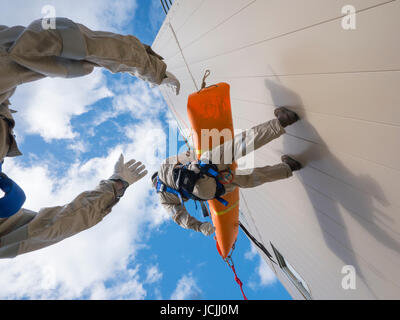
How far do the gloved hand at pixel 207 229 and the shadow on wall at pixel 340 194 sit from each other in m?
1.62

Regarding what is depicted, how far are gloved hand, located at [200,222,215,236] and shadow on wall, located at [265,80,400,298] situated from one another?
162 centimetres

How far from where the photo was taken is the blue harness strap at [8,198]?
112 centimetres

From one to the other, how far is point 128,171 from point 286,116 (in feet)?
5.94

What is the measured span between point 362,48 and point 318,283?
3560 millimetres

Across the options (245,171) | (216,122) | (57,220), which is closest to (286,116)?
(216,122)

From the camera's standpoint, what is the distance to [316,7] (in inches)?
37.5

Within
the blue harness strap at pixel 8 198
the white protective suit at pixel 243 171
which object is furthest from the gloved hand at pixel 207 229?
the blue harness strap at pixel 8 198

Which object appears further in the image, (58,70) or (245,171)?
(245,171)

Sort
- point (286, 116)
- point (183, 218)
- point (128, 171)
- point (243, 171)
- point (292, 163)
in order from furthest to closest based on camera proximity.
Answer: point (183, 218), point (243, 171), point (128, 171), point (292, 163), point (286, 116)

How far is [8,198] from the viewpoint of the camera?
1.13 m

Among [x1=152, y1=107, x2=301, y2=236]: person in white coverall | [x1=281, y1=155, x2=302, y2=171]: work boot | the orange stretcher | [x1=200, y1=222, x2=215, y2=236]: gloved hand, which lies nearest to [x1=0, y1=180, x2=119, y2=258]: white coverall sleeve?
[x1=152, y1=107, x2=301, y2=236]: person in white coverall

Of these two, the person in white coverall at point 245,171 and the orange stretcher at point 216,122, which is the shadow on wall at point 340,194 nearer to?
the person in white coverall at point 245,171

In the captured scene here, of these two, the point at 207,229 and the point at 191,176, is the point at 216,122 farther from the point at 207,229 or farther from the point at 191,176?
the point at 207,229
